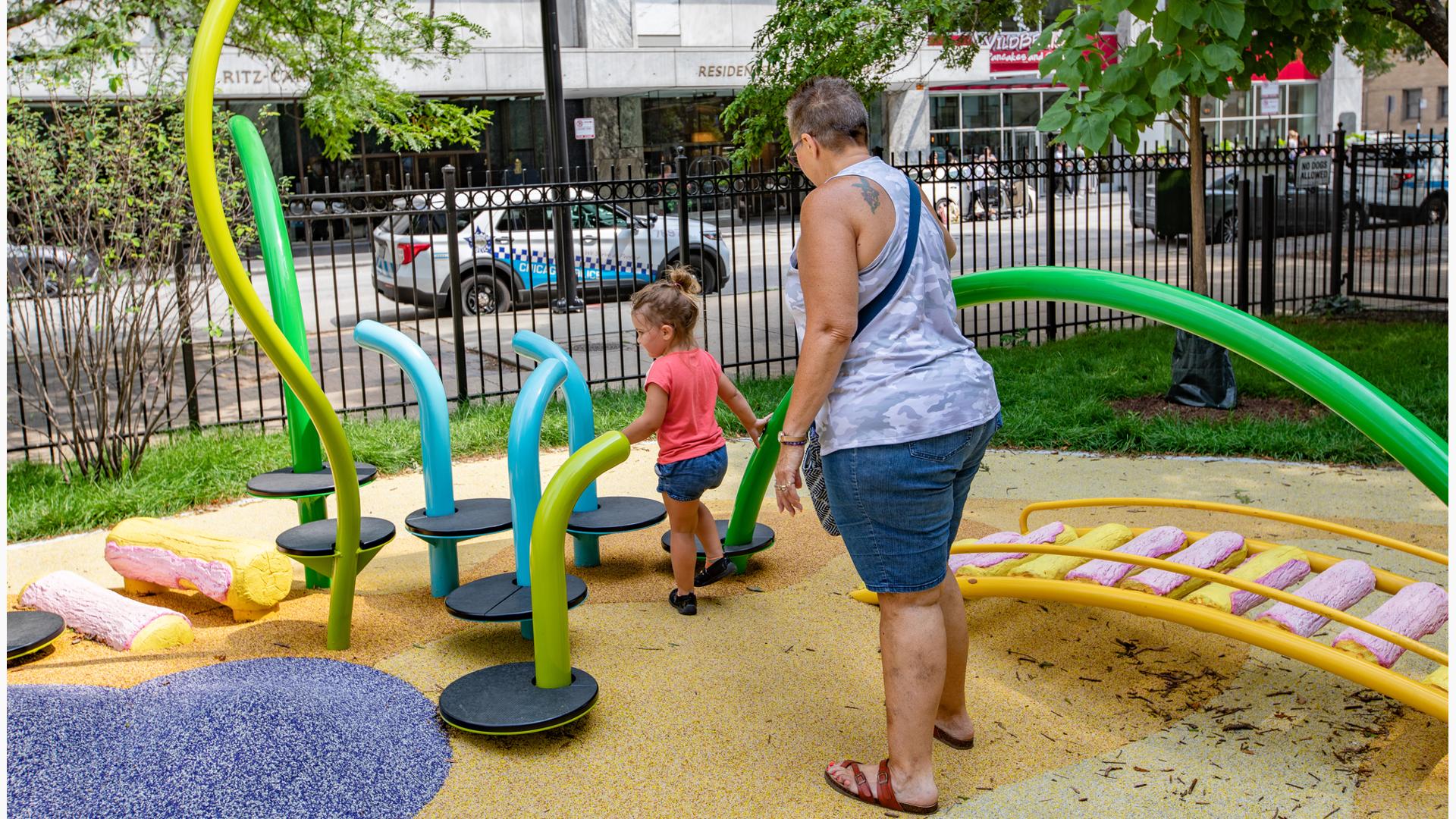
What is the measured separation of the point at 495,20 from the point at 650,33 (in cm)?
359

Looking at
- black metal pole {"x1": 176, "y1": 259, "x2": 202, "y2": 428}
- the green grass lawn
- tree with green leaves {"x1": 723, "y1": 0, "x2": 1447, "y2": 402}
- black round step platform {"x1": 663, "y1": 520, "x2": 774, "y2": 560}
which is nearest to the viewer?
black round step platform {"x1": 663, "y1": 520, "x2": 774, "y2": 560}

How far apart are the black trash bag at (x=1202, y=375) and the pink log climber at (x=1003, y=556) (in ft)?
10.6

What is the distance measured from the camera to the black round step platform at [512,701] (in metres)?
3.26

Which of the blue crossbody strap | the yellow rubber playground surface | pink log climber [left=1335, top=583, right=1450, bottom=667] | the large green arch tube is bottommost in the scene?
the yellow rubber playground surface

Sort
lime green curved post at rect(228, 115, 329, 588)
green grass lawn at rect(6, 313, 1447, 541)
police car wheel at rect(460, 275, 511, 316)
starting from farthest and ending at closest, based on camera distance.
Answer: police car wheel at rect(460, 275, 511, 316)
green grass lawn at rect(6, 313, 1447, 541)
lime green curved post at rect(228, 115, 329, 588)

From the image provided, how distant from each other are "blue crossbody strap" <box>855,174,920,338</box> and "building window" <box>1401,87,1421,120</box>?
62.4m

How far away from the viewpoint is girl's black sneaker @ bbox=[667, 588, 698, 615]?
14.4ft

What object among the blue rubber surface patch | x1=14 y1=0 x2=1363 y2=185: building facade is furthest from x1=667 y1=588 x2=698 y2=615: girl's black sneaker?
x1=14 y1=0 x2=1363 y2=185: building facade

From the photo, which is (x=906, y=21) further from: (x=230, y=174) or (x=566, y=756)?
(x=566, y=756)

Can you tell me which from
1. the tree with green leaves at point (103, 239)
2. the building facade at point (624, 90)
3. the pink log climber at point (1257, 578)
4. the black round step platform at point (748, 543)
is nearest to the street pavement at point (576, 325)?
the tree with green leaves at point (103, 239)

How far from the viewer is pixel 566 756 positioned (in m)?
3.32

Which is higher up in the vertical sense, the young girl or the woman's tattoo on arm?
the woman's tattoo on arm

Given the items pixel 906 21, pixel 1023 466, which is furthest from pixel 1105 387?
pixel 906 21

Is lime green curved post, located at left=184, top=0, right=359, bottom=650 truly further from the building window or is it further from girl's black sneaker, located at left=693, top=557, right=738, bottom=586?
the building window
